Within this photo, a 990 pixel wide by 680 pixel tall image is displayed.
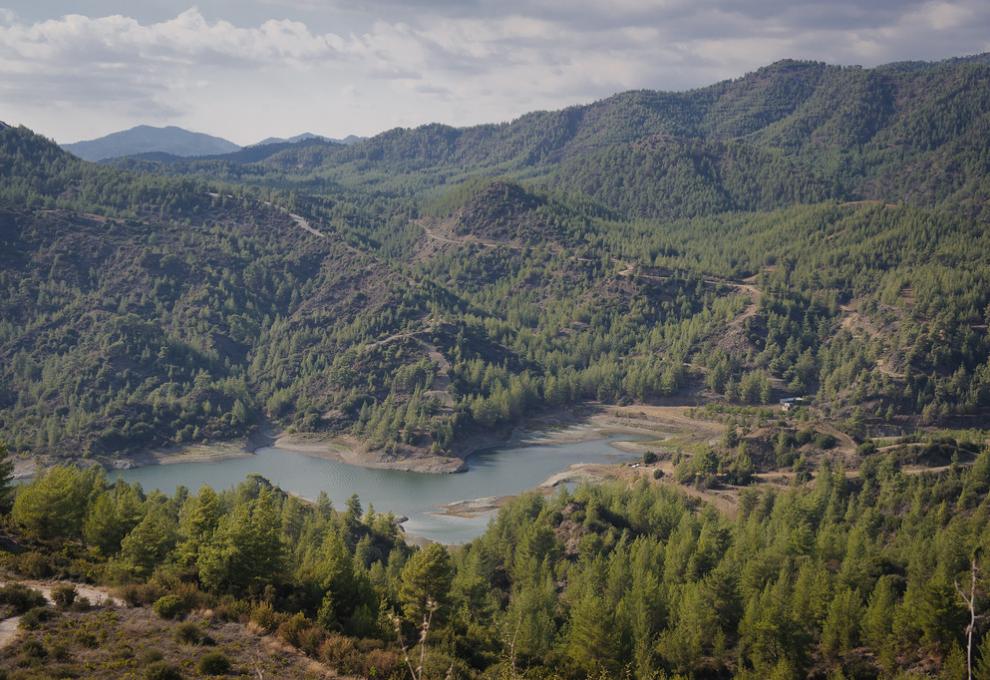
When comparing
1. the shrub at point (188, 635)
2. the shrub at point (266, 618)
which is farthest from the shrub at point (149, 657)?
the shrub at point (266, 618)

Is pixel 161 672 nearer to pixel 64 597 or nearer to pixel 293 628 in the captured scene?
pixel 293 628

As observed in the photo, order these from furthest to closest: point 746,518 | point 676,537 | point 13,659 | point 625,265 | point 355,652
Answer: point 625,265, point 746,518, point 676,537, point 355,652, point 13,659

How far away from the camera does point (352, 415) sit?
472 feet

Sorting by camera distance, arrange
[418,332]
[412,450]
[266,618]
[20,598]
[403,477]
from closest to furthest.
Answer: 1. [20,598]
2. [266,618]
3. [403,477]
4. [412,450]
5. [418,332]

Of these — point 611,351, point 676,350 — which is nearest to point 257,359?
point 611,351

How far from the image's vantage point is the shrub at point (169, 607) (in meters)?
38.9

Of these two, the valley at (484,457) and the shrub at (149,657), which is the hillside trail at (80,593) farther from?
the shrub at (149,657)

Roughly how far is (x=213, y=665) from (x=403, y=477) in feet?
297

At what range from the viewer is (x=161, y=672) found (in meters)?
31.6

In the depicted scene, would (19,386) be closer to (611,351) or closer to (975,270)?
(611,351)

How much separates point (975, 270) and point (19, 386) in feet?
540

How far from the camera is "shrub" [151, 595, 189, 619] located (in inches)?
1533

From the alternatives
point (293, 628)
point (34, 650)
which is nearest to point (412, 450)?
point (293, 628)

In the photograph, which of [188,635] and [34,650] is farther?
[188,635]
